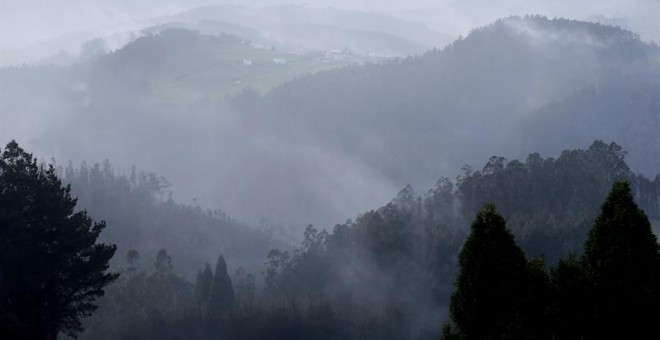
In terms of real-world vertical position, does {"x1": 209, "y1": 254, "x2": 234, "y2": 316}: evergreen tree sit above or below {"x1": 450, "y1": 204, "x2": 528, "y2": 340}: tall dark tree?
above

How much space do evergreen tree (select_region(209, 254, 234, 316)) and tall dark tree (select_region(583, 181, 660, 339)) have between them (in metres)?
80.8

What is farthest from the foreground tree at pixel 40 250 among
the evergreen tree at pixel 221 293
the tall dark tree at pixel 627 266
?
the evergreen tree at pixel 221 293

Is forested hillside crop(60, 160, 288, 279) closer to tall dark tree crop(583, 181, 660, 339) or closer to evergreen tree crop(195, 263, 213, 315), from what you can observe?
evergreen tree crop(195, 263, 213, 315)

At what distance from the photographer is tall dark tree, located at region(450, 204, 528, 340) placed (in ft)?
85.0

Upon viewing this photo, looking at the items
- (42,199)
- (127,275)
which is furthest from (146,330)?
(42,199)

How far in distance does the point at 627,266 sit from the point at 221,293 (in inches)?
3340

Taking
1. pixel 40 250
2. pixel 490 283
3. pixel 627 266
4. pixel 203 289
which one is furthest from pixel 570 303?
pixel 203 289

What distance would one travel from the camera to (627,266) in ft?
83.5

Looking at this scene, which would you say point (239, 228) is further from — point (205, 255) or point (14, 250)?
point (14, 250)

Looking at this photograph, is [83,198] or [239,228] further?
[239,228]

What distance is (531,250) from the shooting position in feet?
314

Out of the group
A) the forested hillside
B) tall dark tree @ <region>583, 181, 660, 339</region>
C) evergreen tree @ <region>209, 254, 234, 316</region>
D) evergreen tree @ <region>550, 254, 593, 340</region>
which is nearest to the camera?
tall dark tree @ <region>583, 181, 660, 339</region>

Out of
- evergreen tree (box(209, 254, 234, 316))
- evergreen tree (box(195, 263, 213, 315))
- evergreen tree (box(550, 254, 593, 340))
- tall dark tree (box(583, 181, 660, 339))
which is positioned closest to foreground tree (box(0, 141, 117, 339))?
evergreen tree (box(550, 254, 593, 340))

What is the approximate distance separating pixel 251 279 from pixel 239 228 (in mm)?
77642
